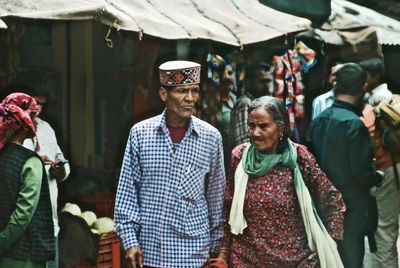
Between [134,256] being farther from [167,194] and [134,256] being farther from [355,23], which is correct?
[355,23]

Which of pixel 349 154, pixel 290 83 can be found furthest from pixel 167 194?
pixel 290 83

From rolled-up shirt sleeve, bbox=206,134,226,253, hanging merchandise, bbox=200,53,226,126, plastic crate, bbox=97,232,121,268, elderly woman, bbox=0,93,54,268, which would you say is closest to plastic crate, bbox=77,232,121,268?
plastic crate, bbox=97,232,121,268

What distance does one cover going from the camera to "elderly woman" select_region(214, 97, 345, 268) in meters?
5.54

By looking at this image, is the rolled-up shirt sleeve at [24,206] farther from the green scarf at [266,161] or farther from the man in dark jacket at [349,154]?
the man in dark jacket at [349,154]

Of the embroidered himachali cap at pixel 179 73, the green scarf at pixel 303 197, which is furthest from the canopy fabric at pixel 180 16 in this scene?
the green scarf at pixel 303 197

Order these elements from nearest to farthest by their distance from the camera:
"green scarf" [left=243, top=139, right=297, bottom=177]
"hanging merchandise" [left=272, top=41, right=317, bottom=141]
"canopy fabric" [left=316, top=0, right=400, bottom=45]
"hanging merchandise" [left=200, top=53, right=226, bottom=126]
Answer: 1. "green scarf" [left=243, top=139, right=297, bottom=177]
2. "hanging merchandise" [left=200, top=53, right=226, bottom=126]
3. "hanging merchandise" [left=272, top=41, right=317, bottom=141]
4. "canopy fabric" [left=316, top=0, right=400, bottom=45]

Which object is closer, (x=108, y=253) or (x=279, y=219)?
(x=279, y=219)

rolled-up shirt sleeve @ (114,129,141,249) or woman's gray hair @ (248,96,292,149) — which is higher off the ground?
woman's gray hair @ (248,96,292,149)

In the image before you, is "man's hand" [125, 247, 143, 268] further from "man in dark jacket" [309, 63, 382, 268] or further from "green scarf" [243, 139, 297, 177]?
"man in dark jacket" [309, 63, 382, 268]

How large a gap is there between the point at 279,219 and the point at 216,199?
0.39 m

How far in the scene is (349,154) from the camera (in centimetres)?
720

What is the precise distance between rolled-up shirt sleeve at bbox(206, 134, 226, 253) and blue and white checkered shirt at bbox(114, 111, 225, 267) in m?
0.06

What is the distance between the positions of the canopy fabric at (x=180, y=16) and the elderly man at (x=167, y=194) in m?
1.43

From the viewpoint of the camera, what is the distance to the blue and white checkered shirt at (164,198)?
542 cm
